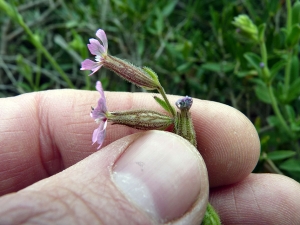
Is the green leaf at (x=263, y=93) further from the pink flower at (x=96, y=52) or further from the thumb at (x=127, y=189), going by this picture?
the pink flower at (x=96, y=52)

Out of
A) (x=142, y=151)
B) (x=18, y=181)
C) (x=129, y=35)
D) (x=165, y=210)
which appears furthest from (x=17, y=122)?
(x=129, y=35)

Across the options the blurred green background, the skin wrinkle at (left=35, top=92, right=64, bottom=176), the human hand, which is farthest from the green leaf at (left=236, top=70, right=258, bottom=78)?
the skin wrinkle at (left=35, top=92, right=64, bottom=176)

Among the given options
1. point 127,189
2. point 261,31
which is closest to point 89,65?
point 127,189

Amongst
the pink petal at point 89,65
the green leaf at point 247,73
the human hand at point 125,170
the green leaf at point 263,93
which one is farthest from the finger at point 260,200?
the pink petal at point 89,65

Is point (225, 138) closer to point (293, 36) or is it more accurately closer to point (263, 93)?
point (263, 93)

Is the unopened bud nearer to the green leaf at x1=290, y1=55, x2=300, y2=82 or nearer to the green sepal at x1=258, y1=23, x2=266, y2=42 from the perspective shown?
the green sepal at x1=258, y1=23, x2=266, y2=42

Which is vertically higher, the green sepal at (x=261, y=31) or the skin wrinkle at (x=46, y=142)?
the green sepal at (x=261, y=31)

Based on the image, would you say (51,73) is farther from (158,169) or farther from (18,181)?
(158,169)

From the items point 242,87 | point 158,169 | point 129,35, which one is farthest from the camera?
point 129,35
